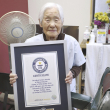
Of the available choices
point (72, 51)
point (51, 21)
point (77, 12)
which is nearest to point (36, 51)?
point (51, 21)

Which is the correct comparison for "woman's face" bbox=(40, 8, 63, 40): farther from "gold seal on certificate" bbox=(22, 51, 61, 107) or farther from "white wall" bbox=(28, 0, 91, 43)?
"white wall" bbox=(28, 0, 91, 43)

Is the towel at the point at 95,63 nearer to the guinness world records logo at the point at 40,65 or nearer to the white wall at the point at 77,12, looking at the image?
the white wall at the point at 77,12

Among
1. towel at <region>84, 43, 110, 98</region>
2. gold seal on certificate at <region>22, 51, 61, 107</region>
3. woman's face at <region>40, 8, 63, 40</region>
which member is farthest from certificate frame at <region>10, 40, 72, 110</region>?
towel at <region>84, 43, 110, 98</region>

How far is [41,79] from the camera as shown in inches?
35.6

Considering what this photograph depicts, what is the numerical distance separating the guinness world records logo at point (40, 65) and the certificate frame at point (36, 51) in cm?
7

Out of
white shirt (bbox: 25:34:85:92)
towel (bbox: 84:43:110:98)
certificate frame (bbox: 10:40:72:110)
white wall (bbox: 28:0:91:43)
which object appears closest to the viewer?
certificate frame (bbox: 10:40:72:110)

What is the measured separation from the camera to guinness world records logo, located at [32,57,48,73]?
0.89 metres

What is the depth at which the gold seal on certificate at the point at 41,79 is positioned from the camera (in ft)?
2.94

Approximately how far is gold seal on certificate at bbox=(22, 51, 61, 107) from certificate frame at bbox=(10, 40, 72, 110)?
0.07 feet

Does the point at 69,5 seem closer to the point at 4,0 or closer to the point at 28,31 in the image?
the point at 4,0

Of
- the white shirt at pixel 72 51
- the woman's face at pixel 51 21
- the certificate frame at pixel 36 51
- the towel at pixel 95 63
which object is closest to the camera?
the certificate frame at pixel 36 51

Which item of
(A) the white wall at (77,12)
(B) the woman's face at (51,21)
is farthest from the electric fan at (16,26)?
(A) the white wall at (77,12)

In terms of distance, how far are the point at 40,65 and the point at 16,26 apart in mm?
590

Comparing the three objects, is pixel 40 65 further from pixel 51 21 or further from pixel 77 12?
pixel 77 12
